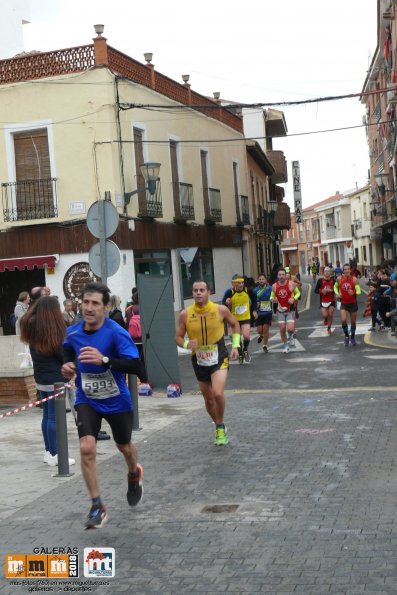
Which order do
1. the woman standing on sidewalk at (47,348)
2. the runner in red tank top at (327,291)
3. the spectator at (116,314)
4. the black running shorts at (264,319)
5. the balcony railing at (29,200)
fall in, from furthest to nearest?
1. the balcony railing at (29,200)
2. the runner in red tank top at (327,291)
3. the black running shorts at (264,319)
4. the spectator at (116,314)
5. the woman standing on sidewalk at (47,348)

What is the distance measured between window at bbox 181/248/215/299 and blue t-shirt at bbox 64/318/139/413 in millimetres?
21127

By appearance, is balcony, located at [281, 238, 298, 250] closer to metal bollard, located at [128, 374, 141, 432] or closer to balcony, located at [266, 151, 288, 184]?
balcony, located at [266, 151, 288, 184]

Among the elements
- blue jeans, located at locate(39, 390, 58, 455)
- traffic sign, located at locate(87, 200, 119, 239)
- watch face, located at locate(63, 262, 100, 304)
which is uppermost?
traffic sign, located at locate(87, 200, 119, 239)

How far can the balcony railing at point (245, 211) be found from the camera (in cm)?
3506

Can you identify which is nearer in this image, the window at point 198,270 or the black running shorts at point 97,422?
the black running shorts at point 97,422

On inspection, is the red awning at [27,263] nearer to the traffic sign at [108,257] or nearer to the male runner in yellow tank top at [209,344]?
the traffic sign at [108,257]

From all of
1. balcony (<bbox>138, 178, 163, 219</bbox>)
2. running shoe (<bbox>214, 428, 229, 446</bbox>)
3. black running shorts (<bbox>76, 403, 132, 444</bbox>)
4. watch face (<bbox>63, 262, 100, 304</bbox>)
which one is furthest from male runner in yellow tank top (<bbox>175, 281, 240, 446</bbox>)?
balcony (<bbox>138, 178, 163, 219</bbox>)

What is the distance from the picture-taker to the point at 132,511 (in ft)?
21.6

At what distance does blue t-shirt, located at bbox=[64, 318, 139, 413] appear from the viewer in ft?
20.4

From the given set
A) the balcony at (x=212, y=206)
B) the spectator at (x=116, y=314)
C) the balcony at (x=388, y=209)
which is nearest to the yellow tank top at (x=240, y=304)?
the spectator at (x=116, y=314)

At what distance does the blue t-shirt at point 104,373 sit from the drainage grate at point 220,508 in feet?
3.34

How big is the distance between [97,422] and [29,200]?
17.2 meters

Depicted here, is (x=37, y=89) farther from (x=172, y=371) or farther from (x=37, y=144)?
(x=172, y=371)

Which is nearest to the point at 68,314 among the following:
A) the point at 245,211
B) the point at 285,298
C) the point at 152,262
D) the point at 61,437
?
the point at 61,437
